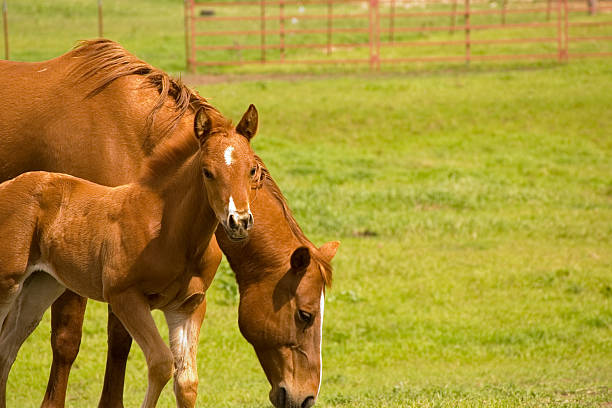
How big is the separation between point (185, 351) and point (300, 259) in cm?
74

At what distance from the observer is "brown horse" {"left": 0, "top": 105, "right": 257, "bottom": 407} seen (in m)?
4.82

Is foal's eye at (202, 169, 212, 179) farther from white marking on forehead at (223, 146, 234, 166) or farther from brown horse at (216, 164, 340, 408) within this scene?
brown horse at (216, 164, 340, 408)

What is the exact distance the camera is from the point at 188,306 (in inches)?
205

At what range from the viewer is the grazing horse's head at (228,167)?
4.37 m

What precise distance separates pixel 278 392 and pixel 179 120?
5.15 feet

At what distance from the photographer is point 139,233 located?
16.2 ft

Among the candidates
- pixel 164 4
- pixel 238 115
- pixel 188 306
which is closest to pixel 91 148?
pixel 188 306

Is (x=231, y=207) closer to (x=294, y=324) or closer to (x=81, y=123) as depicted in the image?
(x=294, y=324)

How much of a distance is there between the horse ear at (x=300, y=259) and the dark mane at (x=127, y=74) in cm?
105

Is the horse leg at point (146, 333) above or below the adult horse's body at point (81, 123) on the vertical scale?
below

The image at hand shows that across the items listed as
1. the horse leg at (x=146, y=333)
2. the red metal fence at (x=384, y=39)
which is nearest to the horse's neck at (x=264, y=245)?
the horse leg at (x=146, y=333)

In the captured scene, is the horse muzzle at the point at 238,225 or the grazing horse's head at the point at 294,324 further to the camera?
the grazing horse's head at the point at 294,324

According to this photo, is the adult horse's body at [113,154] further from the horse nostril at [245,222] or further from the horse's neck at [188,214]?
the horse nostril at [245,222]

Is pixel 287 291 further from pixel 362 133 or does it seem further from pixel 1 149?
pixel 362 133
